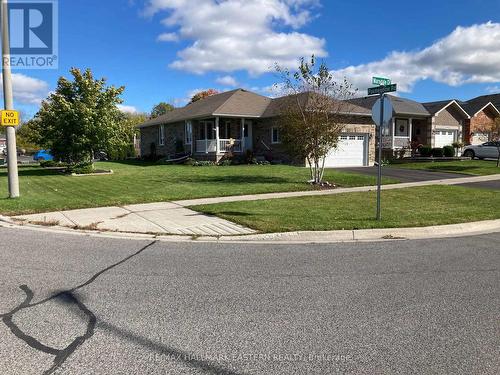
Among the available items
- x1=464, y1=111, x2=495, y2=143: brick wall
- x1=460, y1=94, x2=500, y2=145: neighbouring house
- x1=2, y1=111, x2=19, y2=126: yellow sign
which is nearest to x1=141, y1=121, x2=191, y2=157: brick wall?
x1=2, y1=111, x2=19, y2=126: yellow sign

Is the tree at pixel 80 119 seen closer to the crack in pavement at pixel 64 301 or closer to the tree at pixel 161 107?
the crack in pavement at pixel 64 301

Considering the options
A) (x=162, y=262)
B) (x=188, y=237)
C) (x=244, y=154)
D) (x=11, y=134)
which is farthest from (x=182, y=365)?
(x=244, y=154)

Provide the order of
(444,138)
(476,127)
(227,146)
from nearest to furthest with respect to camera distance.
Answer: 1. (227,146)
2. (444,138)
3. (476,127)

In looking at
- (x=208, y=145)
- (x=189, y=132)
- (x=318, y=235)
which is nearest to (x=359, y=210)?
(x=318, y=235)

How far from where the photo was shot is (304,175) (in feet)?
66.5

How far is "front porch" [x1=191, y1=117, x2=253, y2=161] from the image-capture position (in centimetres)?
2958

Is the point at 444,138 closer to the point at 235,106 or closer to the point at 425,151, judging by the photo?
the point at 425,151

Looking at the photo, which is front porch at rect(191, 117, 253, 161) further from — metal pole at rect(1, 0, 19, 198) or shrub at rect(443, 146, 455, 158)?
metal pole at rect(1, 0, 19, 198)

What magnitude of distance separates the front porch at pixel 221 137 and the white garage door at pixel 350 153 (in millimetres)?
6127

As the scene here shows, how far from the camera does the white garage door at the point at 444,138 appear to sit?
38.5 m

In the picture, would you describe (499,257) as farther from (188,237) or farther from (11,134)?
(11,134)

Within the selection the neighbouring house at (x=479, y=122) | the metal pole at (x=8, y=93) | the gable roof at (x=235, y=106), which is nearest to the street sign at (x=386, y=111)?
the metal pole at (x=8, y=93)

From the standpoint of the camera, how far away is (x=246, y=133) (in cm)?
3136

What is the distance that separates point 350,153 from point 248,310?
968 inches
